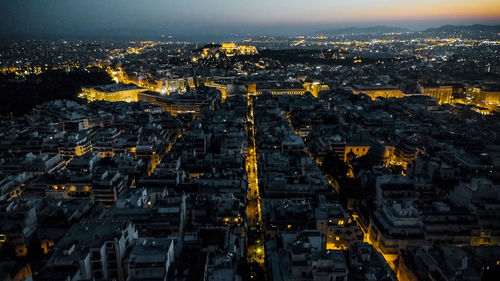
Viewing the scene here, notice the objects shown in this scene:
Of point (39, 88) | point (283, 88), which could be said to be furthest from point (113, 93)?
point (283, 88)

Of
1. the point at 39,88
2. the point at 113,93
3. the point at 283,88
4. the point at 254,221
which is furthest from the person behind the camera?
the point at 283,88

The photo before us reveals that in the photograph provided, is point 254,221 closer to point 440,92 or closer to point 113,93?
A: point 113,93

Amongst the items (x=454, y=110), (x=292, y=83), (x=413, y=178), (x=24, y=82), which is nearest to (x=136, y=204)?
(x=413, y=178)

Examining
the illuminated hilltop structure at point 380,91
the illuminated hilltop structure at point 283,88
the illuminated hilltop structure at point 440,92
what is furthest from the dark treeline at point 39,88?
the illuminated hilltop structure at point 440,92

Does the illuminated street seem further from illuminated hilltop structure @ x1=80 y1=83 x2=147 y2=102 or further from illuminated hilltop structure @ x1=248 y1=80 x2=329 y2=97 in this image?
illuminated hilltop structure @ x1=80 y1=83 x2=147 y2=102

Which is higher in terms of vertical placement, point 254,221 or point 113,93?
point 113,93

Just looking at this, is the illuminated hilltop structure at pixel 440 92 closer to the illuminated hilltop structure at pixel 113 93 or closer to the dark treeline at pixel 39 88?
the illuminated hilltop structure at pixel 113 93

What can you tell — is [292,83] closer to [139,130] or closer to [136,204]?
[139,130]
